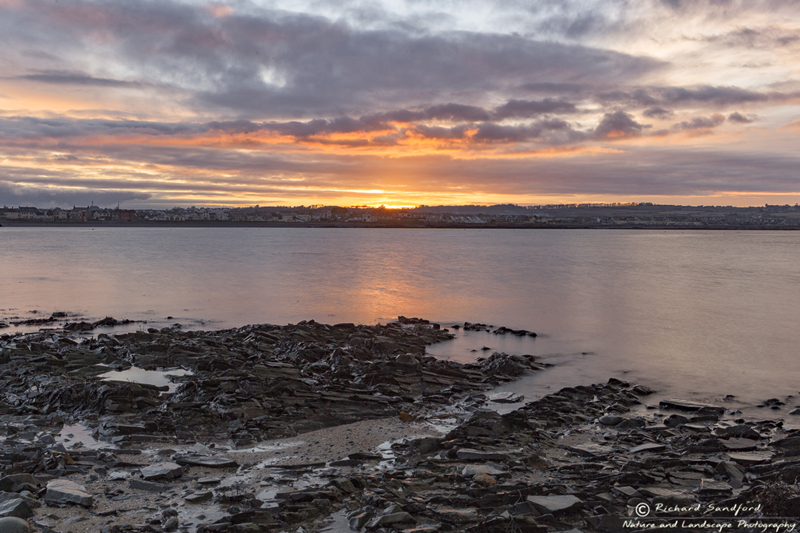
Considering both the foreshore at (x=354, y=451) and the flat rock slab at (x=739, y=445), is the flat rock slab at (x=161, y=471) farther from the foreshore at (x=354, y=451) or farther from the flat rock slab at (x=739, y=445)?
the flat rock slab at (x=739, y=445)

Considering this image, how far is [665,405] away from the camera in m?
11.5

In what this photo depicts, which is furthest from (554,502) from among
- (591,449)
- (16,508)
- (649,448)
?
(16,508)

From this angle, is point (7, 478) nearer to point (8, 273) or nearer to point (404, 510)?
point (404, 510)

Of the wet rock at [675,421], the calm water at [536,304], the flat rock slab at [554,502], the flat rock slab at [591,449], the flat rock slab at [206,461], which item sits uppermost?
the flat rock slab at [554,502]

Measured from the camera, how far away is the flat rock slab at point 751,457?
7.91 meters

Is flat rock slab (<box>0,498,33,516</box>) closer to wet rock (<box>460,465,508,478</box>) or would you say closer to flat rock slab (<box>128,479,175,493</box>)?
flat rock slab (<box>128,479,175,493</box>)

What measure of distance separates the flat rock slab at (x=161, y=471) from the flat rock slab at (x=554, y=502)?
4.66 meters

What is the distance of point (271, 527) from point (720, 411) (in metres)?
9.45

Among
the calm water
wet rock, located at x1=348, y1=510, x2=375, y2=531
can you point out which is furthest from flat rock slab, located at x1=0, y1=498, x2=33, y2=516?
the calm water

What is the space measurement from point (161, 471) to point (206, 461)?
0.67 metres

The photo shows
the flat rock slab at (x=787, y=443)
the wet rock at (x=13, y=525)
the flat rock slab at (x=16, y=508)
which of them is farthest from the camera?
the flat rock slab at (x=787, y=443)
